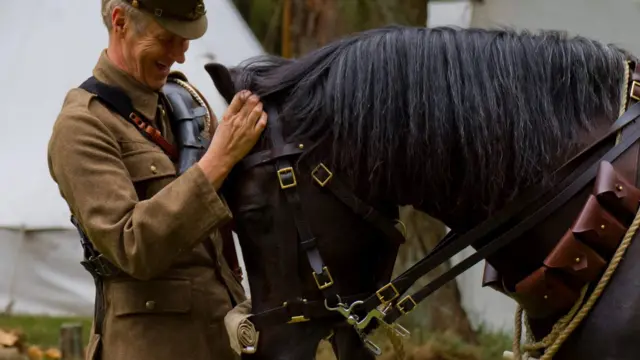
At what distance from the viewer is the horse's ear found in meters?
1.94

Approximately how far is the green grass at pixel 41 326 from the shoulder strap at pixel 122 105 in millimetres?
3137

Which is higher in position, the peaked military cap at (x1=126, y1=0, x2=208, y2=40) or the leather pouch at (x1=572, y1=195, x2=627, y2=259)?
the peaked military cap at (x1=126, y1=0, x2=208, y2=40)

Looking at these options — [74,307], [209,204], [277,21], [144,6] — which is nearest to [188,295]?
[209,204]

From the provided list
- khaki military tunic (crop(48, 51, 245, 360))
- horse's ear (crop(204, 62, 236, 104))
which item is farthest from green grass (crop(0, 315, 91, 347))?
horse's ear (crop(204, 62, 236, 104))

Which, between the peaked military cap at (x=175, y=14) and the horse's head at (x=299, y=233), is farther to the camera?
the peaked military cap at (x=175, y=14)

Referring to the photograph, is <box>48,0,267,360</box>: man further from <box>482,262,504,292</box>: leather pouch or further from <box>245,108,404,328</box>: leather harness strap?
<box>482,262,504,292</box>: leather pouch

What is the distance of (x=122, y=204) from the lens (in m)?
1.95

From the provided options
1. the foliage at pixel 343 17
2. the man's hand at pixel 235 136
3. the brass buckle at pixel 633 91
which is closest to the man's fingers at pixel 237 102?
the man's hand at pixel 235 136

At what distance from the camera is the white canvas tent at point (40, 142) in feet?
18.9

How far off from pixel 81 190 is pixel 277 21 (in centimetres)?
359

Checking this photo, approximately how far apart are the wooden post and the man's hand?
9.19 ft

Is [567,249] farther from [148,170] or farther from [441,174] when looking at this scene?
[148,170]

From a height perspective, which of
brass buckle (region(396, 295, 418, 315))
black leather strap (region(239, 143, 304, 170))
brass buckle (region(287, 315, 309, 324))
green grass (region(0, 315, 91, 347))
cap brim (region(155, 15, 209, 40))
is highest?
cap brim (region(155, 15, 209, 40))

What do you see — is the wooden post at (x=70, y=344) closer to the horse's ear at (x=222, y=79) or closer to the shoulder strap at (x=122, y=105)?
the shoulder strap at (x=122, y=105)
